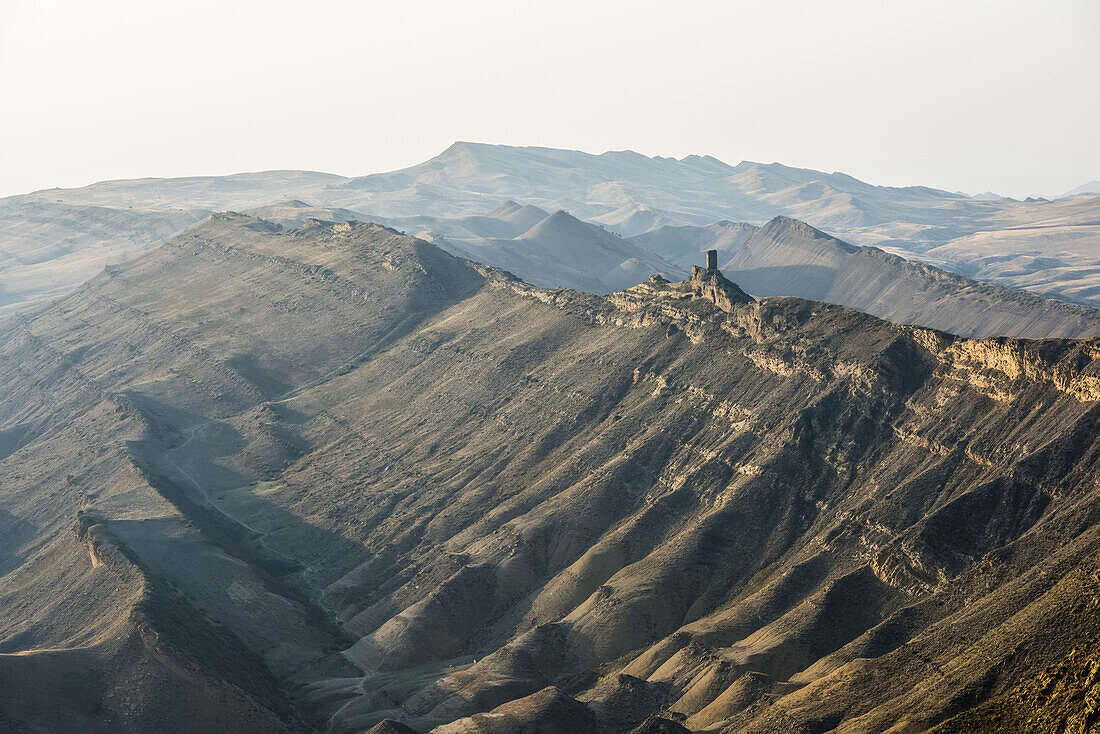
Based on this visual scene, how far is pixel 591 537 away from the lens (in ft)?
270

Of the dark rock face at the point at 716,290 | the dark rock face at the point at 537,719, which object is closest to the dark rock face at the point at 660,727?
the dark rock face at the point at 537,719

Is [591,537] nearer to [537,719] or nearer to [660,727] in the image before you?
[537,719]

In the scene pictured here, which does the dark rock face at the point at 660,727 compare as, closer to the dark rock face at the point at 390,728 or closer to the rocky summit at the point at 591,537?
the rocky summit at the point at 591,537

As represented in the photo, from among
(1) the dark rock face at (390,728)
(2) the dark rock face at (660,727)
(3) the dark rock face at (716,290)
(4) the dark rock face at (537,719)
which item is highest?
(3) the dark rock face at (716,290)

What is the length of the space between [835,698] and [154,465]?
8147 cm

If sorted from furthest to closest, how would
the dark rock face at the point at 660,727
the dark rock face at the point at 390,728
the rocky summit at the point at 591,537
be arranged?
the dark rock face at the point at 390,728, the rocky summit at the point at 591,537, the dark rock face at the point at 660,727

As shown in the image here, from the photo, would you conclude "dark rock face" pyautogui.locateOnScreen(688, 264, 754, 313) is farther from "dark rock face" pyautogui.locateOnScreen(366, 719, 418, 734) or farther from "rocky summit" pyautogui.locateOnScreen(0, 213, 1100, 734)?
"dark rock face" pyautogui.locateOnScreen(366, 719, 418, 734)

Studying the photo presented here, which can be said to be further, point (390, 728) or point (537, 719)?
point (390, 728)

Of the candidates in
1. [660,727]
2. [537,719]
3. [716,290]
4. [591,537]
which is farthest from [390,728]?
[716,290]

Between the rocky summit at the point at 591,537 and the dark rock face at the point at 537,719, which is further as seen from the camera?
the rocky summit at the point at 591,537

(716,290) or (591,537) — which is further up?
(716,290)

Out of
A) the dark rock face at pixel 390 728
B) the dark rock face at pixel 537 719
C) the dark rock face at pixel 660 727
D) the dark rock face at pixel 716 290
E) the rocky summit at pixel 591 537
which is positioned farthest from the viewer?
the dark rock face at pixel 716 290

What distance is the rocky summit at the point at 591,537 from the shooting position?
191ft

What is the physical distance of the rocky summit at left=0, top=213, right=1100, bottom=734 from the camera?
58312mm
